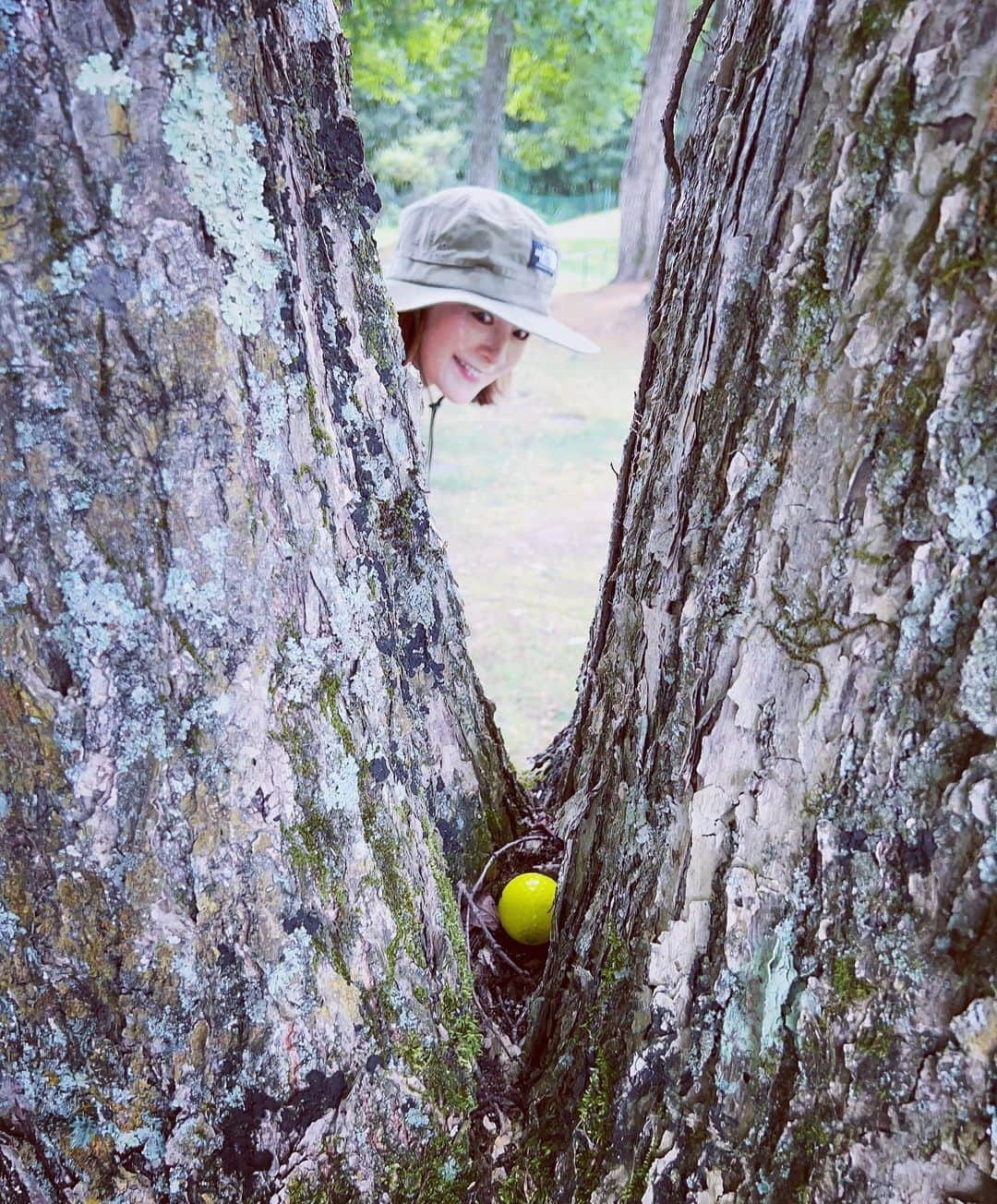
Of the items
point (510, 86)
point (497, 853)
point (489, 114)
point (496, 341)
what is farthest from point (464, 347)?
point (510, 86)

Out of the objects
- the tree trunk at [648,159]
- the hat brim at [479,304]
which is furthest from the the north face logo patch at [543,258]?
the tree trunk at [648,159]

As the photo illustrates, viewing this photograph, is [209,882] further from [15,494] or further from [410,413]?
[410,413]

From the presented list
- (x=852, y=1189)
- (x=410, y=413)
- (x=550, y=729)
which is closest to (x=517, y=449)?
(x=550, y=729)

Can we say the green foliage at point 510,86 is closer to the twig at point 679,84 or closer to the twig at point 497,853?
the twig at point 679,84

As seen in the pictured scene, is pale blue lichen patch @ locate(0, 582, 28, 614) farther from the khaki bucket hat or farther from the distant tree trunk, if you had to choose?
the distant tree trunk

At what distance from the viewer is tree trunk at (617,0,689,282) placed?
10859mm

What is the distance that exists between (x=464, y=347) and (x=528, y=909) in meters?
2.09

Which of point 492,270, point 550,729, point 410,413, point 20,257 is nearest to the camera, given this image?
point 20,257

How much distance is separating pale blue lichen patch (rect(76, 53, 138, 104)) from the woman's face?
6.92 ft

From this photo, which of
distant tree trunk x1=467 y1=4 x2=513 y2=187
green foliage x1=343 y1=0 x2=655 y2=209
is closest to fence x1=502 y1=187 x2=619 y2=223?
green foliage x1=343 y1=0 x2=655 y2=209

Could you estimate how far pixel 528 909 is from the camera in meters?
1.70

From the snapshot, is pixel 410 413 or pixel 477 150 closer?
pixel 410 413

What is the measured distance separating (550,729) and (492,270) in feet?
9.17

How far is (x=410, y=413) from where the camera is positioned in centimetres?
142
